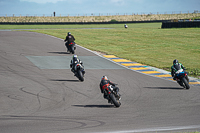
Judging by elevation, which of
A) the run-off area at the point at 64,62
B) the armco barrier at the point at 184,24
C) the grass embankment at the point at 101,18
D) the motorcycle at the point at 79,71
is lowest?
the run-off area at the point at 64,62

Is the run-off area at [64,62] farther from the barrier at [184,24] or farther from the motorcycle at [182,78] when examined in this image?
the barrier at [184,24]

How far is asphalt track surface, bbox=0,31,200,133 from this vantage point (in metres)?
10.3

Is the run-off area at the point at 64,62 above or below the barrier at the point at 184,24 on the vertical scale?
below

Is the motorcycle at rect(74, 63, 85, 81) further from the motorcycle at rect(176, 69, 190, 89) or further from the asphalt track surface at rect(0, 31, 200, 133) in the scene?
the motorcycle at rect(176, 69, 190, 89)

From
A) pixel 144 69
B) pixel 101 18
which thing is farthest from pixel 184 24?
pixel 101 18

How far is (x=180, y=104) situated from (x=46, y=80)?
8207 mm

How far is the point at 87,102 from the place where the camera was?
13.8 metres

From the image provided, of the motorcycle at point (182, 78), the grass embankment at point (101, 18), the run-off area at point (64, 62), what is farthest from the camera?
the grass embankment at point (101, 18)

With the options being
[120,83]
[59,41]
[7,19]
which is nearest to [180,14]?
[7,19]

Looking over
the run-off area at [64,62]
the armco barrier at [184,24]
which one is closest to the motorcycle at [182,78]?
the run-off area at [64,62]

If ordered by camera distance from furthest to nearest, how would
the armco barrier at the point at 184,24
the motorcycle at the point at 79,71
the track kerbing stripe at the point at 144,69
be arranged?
the armco barrier at the point at 184,24, the track kerbing stripe at the point at 144,69, the motorcycle at the point at 79,71

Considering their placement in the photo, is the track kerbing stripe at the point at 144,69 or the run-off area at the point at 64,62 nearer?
the track kerbing stripe at the point at 144,69

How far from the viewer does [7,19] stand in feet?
367

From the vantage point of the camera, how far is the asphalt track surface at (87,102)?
10.3 meters
